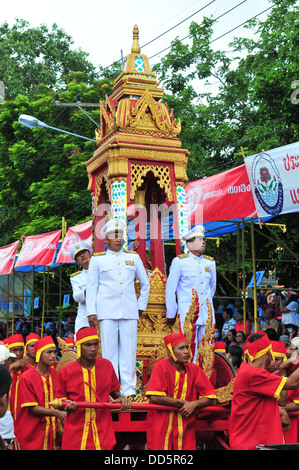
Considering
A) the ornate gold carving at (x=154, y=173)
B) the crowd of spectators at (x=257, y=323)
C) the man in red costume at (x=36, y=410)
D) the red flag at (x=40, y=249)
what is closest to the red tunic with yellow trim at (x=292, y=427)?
the man in red costume at (x=36, y=410)

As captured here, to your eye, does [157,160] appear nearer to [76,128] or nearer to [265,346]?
[265,346]

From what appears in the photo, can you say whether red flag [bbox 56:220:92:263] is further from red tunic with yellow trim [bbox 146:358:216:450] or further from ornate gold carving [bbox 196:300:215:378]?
red tunic with yellow trim [bbox 146:358:216:450]

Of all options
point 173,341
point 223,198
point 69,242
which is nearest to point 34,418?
point 173,341

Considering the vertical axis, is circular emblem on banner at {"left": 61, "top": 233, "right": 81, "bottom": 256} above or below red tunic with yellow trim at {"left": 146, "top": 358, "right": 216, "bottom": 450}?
above

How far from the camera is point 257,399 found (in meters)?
6.76

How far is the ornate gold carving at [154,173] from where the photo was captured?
32.4 feet

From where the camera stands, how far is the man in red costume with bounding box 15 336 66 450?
7480 millimetres

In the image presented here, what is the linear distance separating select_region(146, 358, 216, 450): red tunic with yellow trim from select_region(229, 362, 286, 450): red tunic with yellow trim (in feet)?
1.22

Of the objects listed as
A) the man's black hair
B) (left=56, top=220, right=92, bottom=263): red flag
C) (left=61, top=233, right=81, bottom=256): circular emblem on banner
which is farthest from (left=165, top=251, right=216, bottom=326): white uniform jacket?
(left=61, top=233, right=81, bottom=256): circular emblem on banner

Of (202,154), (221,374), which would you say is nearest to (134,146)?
(221,374)

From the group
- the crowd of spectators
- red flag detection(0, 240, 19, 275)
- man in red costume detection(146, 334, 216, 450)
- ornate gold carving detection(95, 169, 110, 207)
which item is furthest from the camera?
red flag detection(0, 240, 19, 275)

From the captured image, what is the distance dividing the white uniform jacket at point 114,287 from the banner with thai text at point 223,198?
4183 mm

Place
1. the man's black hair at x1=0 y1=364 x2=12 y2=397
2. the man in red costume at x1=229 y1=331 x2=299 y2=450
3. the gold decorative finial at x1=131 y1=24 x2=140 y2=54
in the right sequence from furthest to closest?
the gold decorative finial at x1=131 y1=24 x2=140 y2=54 < the man in red costume at x1=229 y1=331 x2=299 y2=450 < the man's black hair at x1=0 y1=364 x2=12 y2=397

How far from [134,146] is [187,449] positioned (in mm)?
4375
